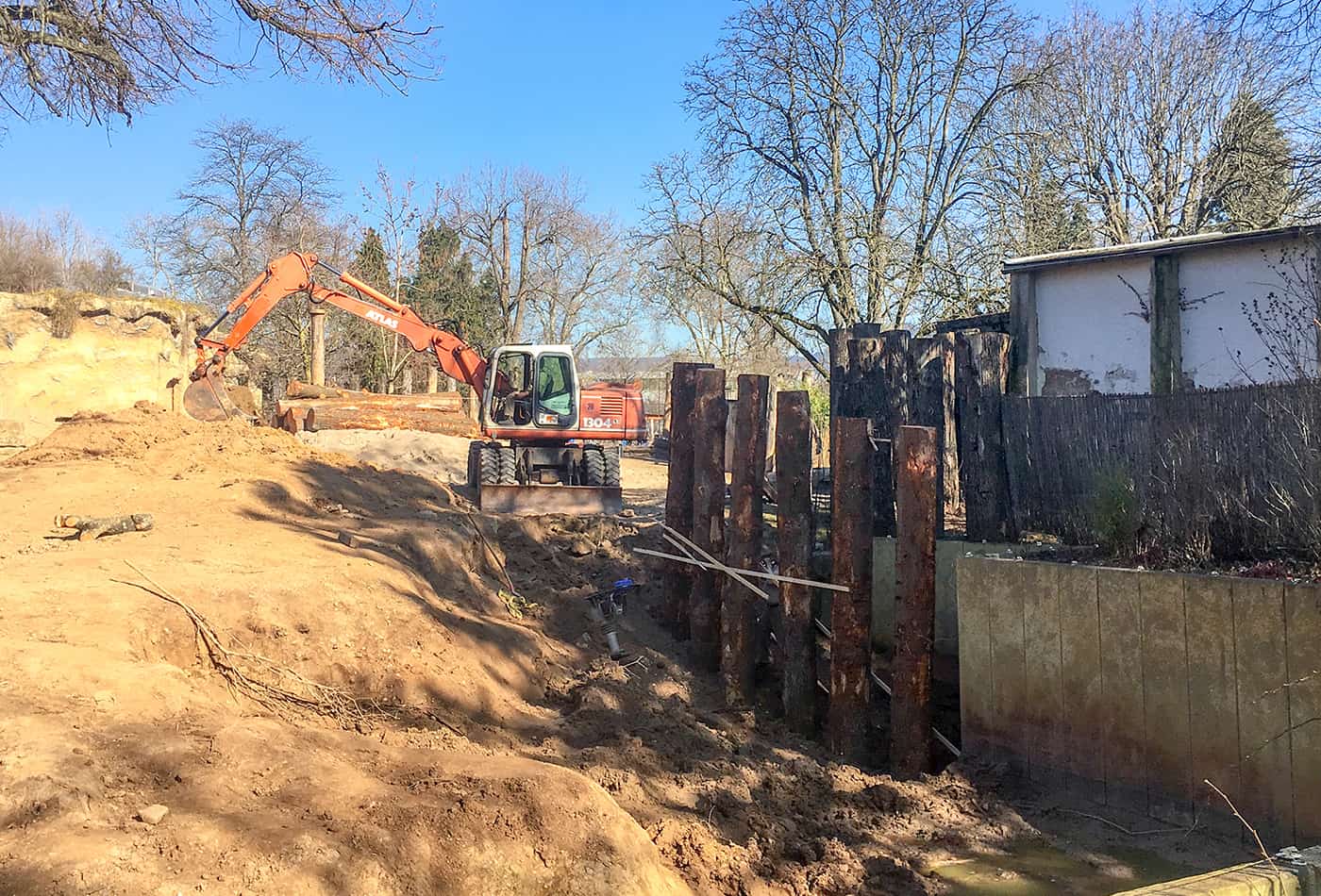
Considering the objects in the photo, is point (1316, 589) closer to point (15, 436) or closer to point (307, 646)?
point (307, 646)

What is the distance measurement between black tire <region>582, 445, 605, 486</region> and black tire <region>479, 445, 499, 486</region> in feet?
5.11

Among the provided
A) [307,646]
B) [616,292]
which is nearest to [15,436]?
[307,646]

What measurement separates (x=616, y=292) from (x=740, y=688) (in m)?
38.0

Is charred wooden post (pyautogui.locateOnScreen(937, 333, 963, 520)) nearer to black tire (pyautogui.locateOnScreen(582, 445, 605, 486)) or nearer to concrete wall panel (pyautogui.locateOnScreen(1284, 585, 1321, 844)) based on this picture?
concrete wall panel (pyautogui.locateOnScreen(1284, 585, 1321, 844))

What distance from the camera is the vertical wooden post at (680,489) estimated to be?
999cm

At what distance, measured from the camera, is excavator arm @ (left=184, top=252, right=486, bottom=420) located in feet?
47.6

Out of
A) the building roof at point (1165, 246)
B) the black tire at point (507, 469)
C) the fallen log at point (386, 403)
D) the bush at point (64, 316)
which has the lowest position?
the black tire at point (507, 469)

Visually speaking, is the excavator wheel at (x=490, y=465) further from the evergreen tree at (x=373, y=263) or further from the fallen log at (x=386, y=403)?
the evergreen tree at (x=373, y=263)

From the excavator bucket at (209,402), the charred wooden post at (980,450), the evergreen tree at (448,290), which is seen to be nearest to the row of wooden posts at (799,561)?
the charred wooden post at (980,450)

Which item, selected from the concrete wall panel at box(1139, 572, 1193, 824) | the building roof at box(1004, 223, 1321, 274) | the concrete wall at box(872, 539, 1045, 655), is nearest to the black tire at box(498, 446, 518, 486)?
the building roof at box(1004, 223, 1321, 274)

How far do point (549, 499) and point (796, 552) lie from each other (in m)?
8.59

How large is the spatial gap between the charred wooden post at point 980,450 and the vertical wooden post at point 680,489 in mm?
2540

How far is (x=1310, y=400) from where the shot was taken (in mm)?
6359

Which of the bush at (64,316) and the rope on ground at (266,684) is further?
the bush at (64,316)
